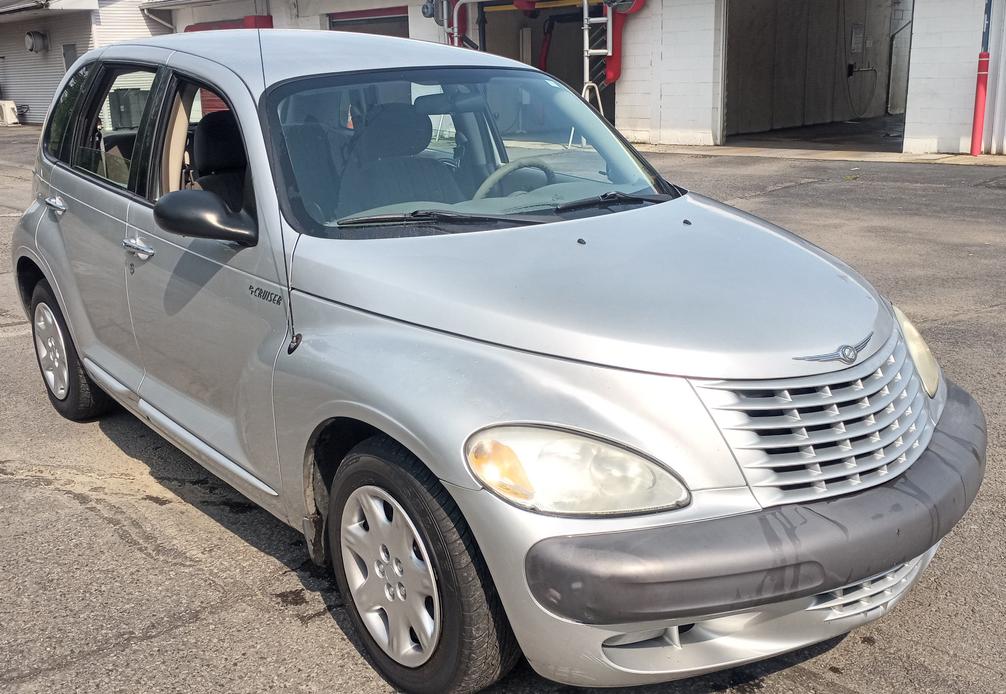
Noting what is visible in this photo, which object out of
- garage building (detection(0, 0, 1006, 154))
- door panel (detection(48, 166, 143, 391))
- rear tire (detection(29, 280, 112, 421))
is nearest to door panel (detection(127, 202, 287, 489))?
door panel (detection(48, 166, 143, 391))

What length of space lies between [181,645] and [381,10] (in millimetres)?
23213

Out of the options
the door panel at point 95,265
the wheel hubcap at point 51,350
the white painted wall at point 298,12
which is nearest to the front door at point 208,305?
the door panel at point 95,265

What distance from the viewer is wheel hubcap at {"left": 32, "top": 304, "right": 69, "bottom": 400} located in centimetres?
→ 495

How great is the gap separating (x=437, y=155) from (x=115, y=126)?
1610 millimetres

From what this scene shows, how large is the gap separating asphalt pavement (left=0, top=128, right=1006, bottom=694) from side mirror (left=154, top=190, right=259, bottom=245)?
3.88 ft

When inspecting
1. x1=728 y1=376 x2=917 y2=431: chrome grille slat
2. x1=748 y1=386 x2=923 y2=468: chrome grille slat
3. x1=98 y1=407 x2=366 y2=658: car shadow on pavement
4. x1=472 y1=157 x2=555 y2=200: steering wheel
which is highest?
x1=472 y1=157 x2=555 y2=200: steering wheel

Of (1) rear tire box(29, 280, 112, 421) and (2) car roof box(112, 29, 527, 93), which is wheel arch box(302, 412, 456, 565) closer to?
(2) car roof box(112, 29, 527, 93)

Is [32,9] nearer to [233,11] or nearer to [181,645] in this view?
[233,11]

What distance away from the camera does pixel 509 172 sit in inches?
145

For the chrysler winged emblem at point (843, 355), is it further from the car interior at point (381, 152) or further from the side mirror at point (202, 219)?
the side mirror at point (202, 219)

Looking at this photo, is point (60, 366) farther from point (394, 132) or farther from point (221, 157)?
point (394, 132)

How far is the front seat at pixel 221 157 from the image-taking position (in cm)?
365

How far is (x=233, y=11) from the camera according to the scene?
2889 centimetres

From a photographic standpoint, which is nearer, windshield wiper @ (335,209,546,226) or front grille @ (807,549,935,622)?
front grille @ (807,549,935,622)
